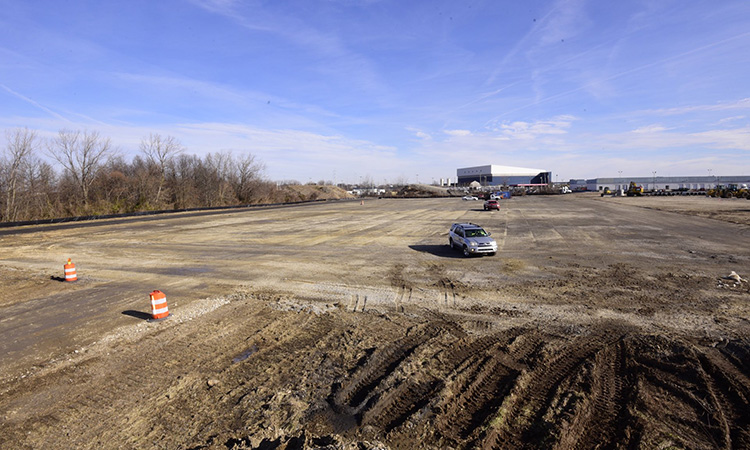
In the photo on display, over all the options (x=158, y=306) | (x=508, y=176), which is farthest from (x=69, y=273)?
(x=508, y=176)

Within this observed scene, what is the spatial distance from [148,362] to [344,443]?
528 centimetres

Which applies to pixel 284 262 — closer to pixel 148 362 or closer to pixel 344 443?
pixel 148 362

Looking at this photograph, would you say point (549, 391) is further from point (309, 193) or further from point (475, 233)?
point (309, 193)

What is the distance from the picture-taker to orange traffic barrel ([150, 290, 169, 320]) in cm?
1041

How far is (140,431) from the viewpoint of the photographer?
5.55 metres

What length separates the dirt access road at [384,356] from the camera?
5441 millimetres

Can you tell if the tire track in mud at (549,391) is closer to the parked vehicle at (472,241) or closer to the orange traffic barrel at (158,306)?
the orange traffic barrel at (158,306)

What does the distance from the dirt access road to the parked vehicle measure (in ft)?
5.90

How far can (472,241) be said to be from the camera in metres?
18.8

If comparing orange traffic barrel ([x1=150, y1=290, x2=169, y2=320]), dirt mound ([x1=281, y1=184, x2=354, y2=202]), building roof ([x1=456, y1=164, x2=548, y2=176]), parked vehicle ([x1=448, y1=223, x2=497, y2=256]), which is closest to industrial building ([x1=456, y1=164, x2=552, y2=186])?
building roof ([x1=456, y1=164, x2=548, y2=176])

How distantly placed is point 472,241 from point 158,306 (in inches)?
548

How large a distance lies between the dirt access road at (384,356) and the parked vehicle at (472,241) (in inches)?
70.8

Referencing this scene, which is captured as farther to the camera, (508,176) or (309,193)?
(508,176)

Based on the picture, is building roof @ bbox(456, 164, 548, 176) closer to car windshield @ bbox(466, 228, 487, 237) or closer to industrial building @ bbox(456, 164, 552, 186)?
industrial building @ bbox(456, 164, 552, 186)
